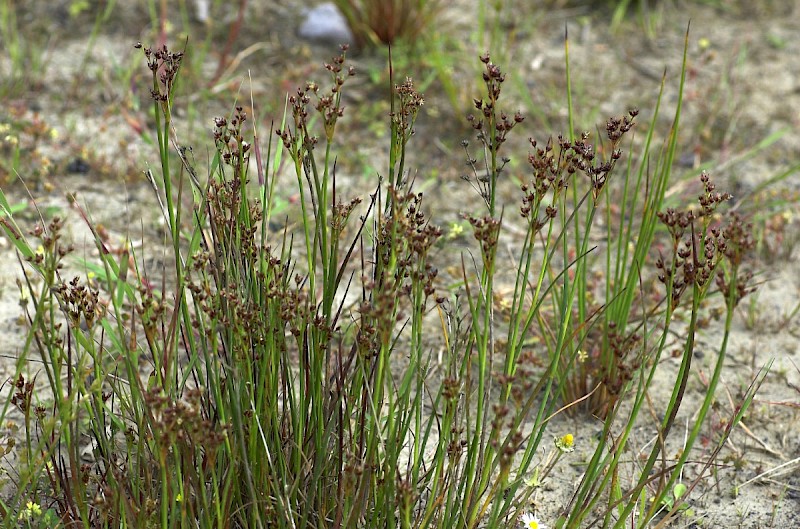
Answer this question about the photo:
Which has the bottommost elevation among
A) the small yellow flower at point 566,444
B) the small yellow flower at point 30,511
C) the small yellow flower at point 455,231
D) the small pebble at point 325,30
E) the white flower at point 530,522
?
the white flower at point 530,522

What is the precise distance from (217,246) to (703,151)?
9.46ft

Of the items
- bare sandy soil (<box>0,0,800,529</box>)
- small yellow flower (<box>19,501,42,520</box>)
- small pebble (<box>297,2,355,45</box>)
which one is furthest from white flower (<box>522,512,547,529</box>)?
small pebble (<box>297,2,355,45</box>)

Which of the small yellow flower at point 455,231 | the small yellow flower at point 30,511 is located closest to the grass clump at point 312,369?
the small yellow flower at point 30,511

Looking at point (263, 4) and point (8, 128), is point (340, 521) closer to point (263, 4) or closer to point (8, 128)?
point (8, 128)

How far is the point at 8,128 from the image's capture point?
3.63 m

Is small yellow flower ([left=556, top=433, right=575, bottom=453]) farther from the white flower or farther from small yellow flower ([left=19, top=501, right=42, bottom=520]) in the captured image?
small yellow flower ([left=19, top=501, right=42, bottom=520])

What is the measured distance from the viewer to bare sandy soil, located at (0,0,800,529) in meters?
2.61

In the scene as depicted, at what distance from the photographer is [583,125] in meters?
4.17

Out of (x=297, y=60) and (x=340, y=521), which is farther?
(x=297, y=60)

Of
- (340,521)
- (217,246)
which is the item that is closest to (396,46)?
(217,246)

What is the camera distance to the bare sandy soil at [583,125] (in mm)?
2609

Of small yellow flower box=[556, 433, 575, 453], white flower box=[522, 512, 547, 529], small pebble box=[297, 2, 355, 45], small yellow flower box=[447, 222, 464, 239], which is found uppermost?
small pebble box=[297, 2, 355, 45]

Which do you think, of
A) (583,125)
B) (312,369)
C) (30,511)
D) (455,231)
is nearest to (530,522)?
(312,369)

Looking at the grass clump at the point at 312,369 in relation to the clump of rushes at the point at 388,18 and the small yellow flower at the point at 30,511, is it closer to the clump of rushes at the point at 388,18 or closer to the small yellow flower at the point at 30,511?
the small yellow flower at the point at 30,511
